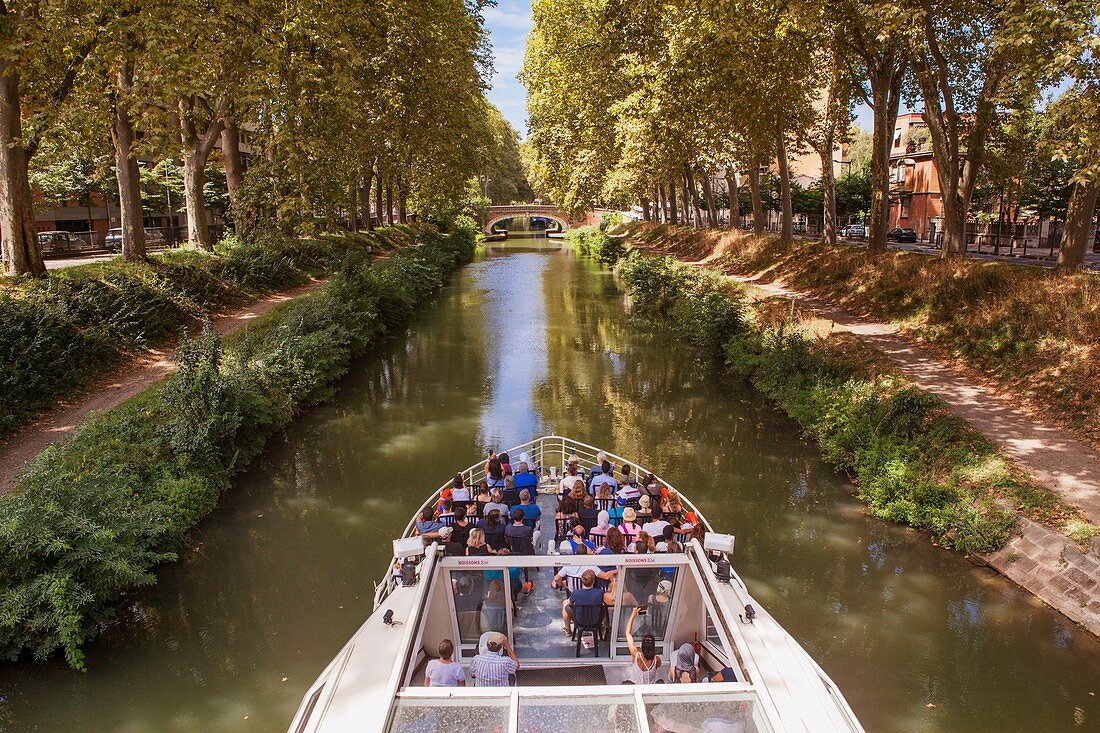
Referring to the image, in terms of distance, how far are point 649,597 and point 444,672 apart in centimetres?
226

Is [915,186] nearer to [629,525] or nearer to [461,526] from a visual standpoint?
[629,525]

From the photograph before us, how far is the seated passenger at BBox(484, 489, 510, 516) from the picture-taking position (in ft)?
32.7

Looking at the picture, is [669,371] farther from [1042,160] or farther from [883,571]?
[1042,160]

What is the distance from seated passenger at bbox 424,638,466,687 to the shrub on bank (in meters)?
9.06

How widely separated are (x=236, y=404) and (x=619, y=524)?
363 inches

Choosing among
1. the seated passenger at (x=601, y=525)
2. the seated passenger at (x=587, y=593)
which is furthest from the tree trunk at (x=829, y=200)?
the seated passenger at (x=587, y=593)

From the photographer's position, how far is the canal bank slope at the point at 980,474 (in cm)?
1041

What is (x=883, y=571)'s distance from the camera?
11.6 metres

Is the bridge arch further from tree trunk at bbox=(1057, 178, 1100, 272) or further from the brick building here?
tree trunk at bbox=(1057, 178, 1100, 272)

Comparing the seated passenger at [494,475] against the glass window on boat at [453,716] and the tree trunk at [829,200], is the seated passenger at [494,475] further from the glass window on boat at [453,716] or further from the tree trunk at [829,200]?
the tree trunk at [829,200]

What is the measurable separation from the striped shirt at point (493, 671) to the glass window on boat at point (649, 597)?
4.73 feet

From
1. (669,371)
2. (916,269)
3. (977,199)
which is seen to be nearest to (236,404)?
(669,371)

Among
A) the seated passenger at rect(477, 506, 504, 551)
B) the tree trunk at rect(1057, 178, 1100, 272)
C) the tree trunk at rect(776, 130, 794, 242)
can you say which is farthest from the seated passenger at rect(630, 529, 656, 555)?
the tree trunk at rect(776, 130, 794, 242)

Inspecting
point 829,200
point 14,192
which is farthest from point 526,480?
point 829,200
